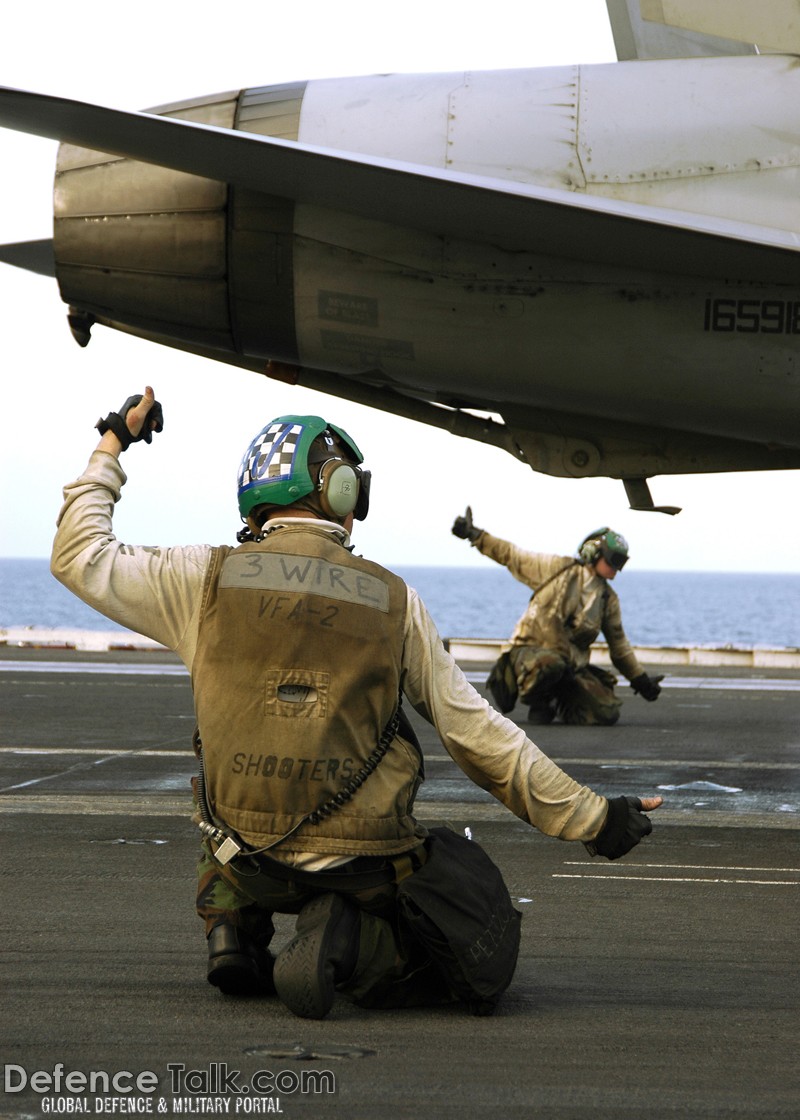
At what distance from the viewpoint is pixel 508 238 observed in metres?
6.64

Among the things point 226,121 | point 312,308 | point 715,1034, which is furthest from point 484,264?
point 715,1034

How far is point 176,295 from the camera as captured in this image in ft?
23.0

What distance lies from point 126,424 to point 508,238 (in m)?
3.02

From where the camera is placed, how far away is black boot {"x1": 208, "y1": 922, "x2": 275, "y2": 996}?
3.96 metres

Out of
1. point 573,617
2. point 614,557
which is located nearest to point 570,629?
point 573,617

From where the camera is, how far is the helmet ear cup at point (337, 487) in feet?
13.3

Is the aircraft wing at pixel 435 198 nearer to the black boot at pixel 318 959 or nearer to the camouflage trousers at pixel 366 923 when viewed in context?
the camouflage trousers at pixel 366 923

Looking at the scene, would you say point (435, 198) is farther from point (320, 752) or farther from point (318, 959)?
point (318, 959)

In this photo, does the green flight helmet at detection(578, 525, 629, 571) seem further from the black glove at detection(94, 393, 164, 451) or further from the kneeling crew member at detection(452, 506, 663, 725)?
the black glove at detection(94, 393, 164, 451)

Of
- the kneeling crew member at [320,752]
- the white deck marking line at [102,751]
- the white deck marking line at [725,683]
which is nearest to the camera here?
the kneeling crew member at [320,752]

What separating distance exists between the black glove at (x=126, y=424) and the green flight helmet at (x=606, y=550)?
8642 mm

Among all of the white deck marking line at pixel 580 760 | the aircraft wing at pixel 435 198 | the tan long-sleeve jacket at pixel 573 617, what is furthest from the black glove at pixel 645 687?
the aircraft wing at pixel 435 198

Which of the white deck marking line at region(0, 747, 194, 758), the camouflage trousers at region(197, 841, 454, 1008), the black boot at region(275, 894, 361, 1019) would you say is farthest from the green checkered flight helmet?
the white deck marking line at region(0, 747, 194, 758)

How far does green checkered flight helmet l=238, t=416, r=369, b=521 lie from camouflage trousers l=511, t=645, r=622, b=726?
850 cm
